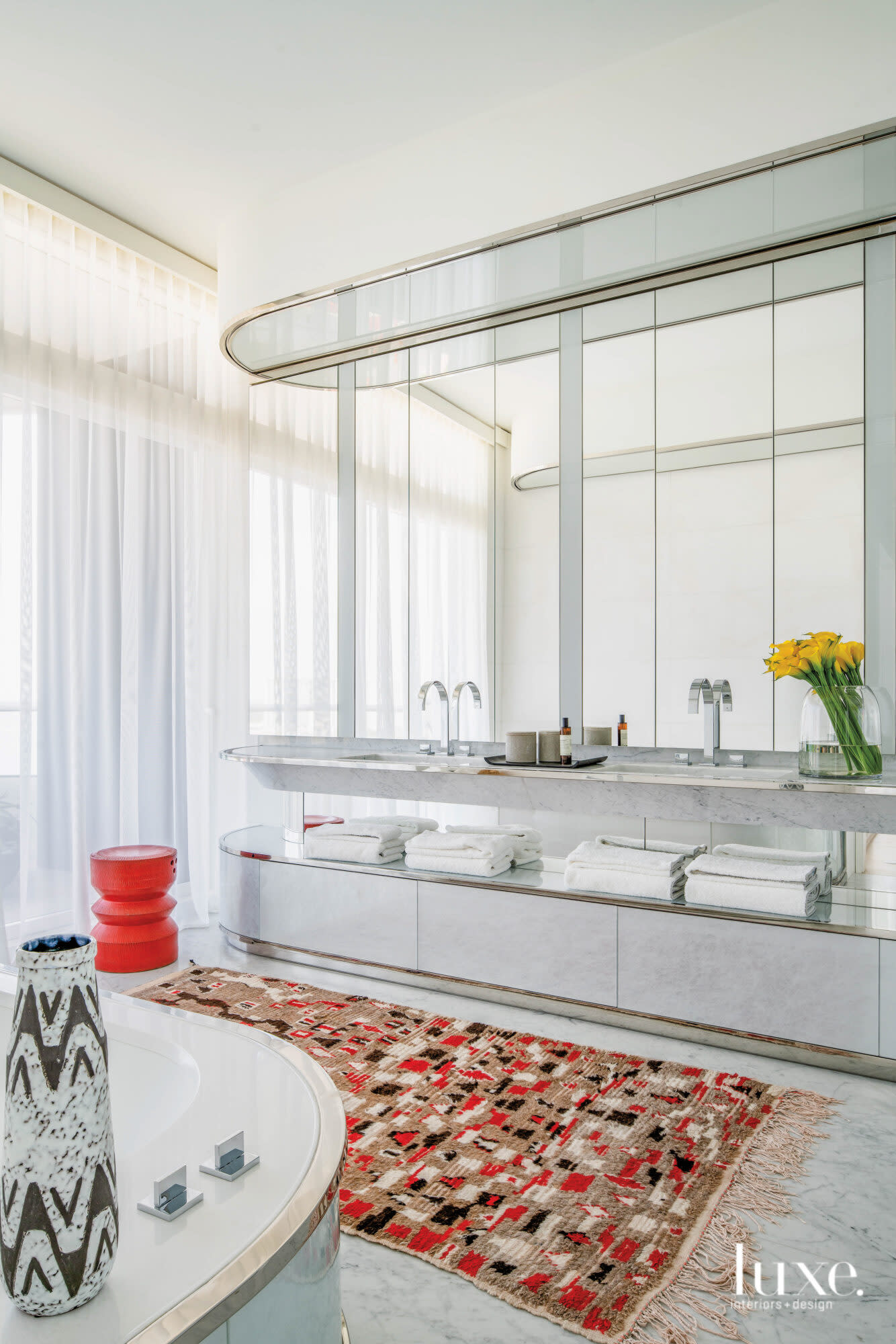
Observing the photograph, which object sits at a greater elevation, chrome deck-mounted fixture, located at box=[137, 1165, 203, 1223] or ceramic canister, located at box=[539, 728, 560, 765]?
ceramic canister, located at box=[539, 728, 560, 765]

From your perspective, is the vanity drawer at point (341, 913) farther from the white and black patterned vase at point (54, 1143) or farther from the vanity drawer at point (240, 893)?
the white and black patterned vase at point (54, 1143)

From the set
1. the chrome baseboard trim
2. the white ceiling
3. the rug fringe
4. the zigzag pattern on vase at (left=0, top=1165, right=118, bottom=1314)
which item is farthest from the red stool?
the white ceiling

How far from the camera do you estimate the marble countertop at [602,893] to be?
212cm

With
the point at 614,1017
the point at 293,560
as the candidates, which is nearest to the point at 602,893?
the point at 614,1017

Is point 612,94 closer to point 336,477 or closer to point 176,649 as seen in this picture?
point 336,477

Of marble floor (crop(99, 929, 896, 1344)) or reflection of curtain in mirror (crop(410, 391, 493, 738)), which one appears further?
reflection of curtain in mirror (crop(410, 391, 493, 738))

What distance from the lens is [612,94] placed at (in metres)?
2.76

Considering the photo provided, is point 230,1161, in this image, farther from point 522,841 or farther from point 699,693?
point 699,693

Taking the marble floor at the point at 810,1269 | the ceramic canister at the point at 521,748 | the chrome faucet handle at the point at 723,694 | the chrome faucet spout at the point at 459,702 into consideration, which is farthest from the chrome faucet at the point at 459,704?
the marble floor at the point at 810,1269

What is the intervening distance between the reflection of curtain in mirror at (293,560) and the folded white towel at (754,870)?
1.75m

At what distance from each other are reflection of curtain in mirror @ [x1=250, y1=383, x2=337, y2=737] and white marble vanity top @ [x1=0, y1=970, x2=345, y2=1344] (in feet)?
7.01

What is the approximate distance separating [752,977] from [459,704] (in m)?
1.42

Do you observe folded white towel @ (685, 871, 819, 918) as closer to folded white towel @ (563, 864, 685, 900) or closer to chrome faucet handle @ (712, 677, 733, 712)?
folded white towel @ (563, 864, 685, 900)

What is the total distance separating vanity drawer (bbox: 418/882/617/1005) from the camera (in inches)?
95.8
